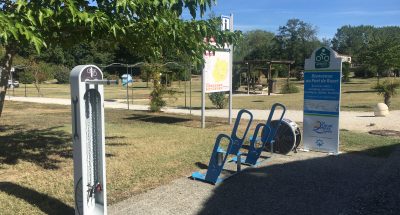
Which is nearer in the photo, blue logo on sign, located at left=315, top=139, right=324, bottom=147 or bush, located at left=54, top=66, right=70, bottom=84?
blue logo on sign, located at left=315, top=139, right=324, bottom=147

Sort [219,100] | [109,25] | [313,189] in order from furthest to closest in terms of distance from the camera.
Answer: [219,100] < [313,189] < [109,25]

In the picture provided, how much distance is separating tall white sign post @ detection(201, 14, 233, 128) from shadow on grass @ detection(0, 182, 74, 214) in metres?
7.00

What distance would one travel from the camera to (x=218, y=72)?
13.1 meters

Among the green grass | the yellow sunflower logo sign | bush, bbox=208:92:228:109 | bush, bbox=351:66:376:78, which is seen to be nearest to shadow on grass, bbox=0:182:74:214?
the green grass

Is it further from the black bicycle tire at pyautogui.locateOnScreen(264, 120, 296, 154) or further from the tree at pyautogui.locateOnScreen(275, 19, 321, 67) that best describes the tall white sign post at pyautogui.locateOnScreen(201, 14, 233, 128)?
the tree at pyautogui.locateOnScreen(275, 19, 321, 67)

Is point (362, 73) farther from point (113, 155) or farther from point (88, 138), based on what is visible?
point (88, 138)

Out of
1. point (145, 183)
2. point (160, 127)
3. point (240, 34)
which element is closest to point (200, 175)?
point (145, 183)

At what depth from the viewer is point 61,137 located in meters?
10.4

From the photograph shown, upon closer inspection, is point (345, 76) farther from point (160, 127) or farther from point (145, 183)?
point (145, 183)

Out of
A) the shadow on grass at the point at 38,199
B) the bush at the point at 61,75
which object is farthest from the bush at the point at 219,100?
the bush at the point at 61,75

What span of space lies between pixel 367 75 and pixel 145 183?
6371 cm

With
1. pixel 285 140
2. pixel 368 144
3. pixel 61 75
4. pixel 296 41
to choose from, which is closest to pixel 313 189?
pixel 285 140

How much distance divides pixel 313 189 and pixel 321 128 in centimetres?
300

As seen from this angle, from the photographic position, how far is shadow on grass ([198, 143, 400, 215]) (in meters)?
5.16
